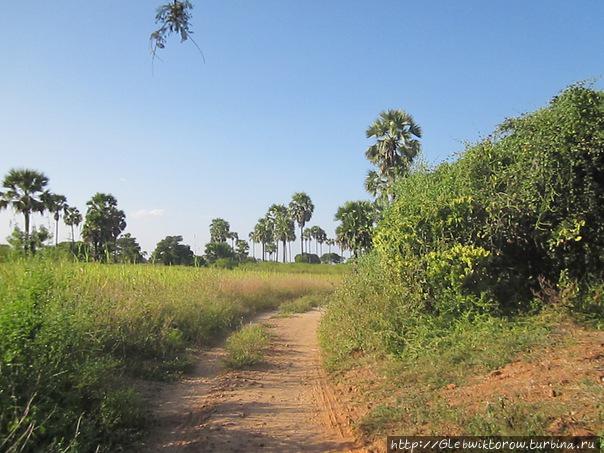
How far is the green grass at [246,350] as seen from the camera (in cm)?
905

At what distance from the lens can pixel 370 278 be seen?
10.9 meters

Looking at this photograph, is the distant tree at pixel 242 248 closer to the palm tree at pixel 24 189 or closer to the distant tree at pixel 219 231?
the distant tree at pixel 219 231

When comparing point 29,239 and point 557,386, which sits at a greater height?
point 29,239

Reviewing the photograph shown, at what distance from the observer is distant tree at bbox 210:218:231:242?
82188mm

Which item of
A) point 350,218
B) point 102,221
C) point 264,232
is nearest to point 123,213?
point 102,221

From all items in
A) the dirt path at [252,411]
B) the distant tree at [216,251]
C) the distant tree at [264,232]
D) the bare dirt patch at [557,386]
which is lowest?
the dirt path at [252,411]

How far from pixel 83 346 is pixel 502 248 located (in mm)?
7011

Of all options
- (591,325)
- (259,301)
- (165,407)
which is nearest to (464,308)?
(591,325)

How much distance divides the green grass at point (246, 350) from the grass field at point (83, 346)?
0.97 m

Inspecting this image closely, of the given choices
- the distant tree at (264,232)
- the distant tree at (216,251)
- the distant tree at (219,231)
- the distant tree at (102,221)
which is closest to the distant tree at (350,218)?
the distant tree at (102,221)

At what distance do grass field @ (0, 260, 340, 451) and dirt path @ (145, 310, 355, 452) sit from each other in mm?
542

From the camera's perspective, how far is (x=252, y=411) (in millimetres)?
6344

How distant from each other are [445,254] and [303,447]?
13.2ft

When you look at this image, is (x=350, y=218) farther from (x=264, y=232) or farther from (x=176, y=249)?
(x=264, y=232)
